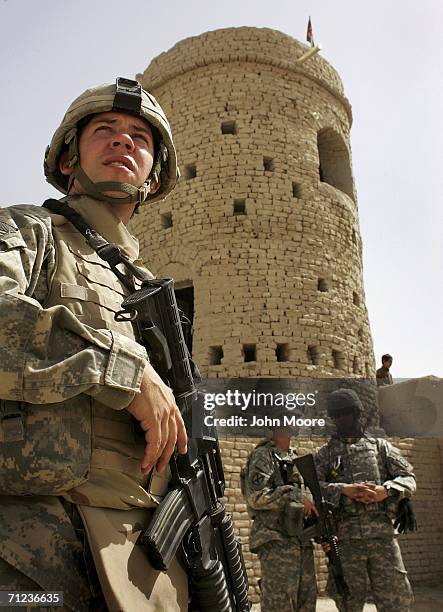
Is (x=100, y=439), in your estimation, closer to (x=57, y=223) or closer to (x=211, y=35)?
(x=57, y=223)

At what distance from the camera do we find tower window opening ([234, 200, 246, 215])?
33.4 feet

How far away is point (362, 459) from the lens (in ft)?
13.7

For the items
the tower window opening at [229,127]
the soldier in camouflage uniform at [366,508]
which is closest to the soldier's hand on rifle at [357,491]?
the soldier in camouflage uniform at [366,508]

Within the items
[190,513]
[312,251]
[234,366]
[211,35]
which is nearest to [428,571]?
[234,366]

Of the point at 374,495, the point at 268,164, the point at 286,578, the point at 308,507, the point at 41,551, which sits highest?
the point at 268,164

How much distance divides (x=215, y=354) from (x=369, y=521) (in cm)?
560

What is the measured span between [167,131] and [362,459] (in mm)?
3119

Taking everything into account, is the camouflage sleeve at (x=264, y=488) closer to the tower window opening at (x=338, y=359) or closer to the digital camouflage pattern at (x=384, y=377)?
the tower window opening at (x=338, y=359)

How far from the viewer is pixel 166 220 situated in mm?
10789

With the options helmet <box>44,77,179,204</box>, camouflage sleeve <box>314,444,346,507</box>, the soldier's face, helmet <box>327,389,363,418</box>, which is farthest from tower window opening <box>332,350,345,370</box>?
the soldier's face

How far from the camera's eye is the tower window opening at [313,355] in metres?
9.40

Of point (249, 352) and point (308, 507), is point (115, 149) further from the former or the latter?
point (249, 352)

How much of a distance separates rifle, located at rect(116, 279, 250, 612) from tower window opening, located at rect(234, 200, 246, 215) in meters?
8.66

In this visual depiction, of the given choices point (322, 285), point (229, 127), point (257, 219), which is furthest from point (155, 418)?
point (229, 127)
